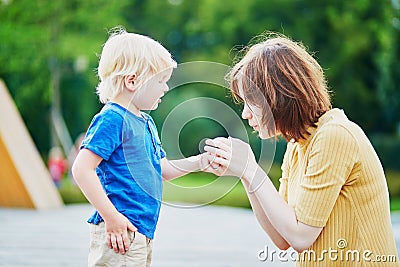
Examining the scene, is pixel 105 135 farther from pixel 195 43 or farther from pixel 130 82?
pixel 195 43

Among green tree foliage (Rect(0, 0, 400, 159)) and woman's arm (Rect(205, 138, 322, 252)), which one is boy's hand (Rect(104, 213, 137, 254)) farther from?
green tree foliage (Rect(0, 0, 400, 159))

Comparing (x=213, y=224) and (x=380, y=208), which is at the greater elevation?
(x=380, y=208)

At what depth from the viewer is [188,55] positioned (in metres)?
22.1

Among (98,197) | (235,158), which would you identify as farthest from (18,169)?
(235,158)

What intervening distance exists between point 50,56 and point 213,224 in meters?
10.9

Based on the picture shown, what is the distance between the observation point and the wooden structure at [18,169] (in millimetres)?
8078

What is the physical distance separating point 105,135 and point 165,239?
3775 mm

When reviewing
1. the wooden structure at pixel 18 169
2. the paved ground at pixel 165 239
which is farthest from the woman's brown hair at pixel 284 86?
the wooden structure at pixel 18 169

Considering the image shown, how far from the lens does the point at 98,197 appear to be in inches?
99.9

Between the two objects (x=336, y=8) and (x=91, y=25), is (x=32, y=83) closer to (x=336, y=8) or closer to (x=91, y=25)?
(x=91, y=25)

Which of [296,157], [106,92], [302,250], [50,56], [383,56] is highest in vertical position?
[106,92]

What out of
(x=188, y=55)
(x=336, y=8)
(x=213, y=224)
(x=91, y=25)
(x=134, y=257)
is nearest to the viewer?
(x=134, y=257)

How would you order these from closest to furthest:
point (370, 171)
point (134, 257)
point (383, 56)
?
point (370, 171)
point (134, 257)
point (383, 56)

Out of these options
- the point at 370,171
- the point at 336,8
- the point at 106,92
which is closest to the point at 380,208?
the point at 370,171
